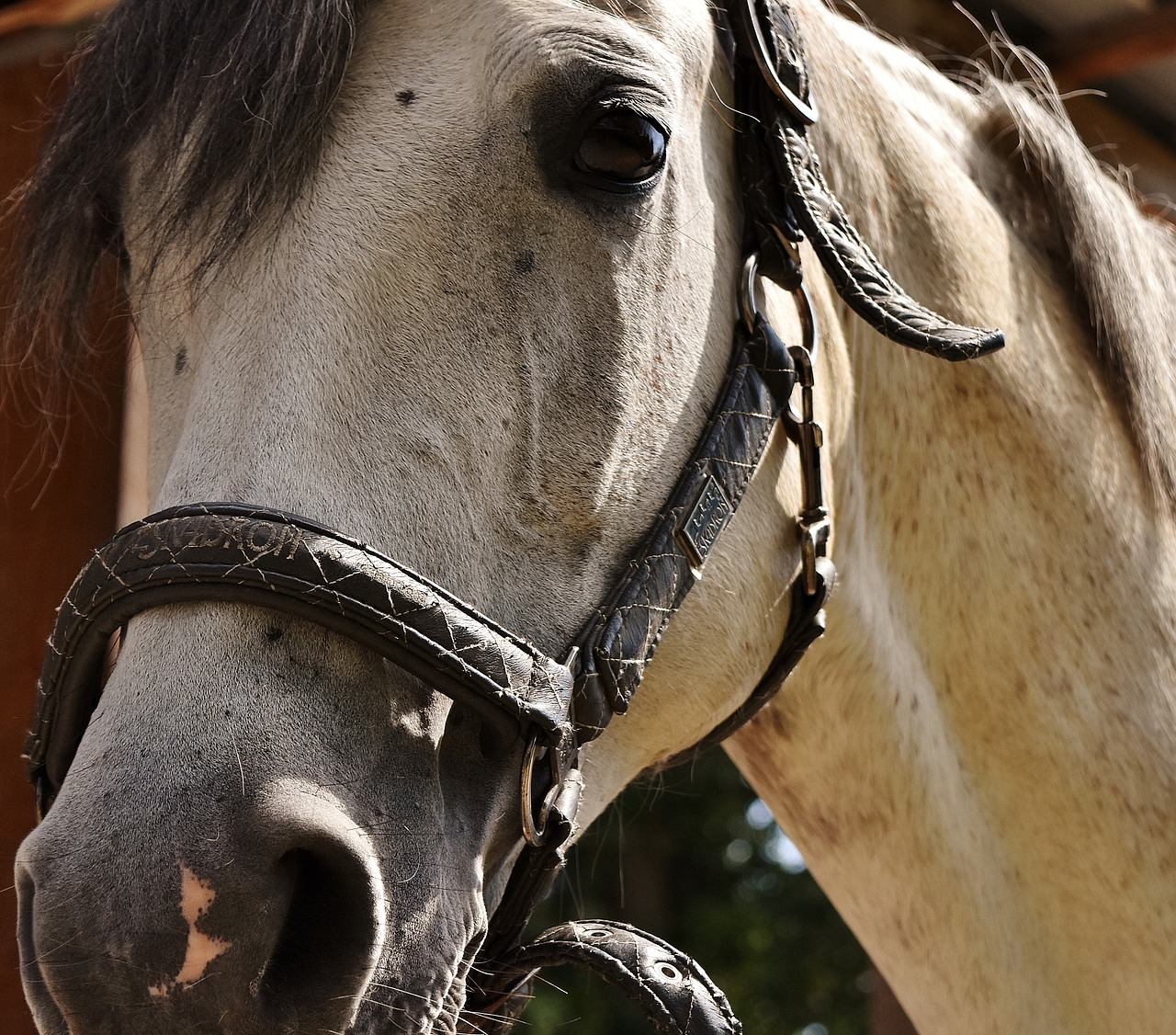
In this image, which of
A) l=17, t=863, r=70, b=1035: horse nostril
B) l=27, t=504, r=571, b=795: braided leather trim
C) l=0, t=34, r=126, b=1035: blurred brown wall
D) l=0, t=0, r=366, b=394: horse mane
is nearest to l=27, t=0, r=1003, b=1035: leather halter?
l=27, t=504, r=571, b=795: braided leather trim

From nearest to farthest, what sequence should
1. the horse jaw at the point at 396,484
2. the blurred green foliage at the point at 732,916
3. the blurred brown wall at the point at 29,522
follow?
1. the horse jaw at the point at 396,484
2. the blurred brown wall at the point at 29,522
3. the blurred green foliage at the point at 732,916

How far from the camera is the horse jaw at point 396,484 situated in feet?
3.46

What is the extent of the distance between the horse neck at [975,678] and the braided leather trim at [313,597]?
2.32ft

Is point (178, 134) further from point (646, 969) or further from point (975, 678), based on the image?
point (975, 678)

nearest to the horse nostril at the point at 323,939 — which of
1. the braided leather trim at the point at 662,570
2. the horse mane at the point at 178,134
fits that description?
the braided leather trim at the point at 662,570

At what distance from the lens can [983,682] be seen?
185 centimetres

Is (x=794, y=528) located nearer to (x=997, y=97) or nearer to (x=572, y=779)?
(x=572, y=779)

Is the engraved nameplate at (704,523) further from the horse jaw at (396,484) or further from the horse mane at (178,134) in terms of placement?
the horse mane at (178,134)

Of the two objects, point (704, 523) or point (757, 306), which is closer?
point (704, 523)

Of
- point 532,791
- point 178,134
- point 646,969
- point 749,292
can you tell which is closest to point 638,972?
point 646,969

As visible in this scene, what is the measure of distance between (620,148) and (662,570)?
0.48 m

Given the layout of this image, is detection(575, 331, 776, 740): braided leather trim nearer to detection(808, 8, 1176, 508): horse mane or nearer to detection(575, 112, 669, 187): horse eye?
detection(575, 112, 669, 187): horse eye

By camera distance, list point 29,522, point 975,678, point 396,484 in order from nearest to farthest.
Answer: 1. point 396,484
2. point 975,678
3. point 29,522

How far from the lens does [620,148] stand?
1.39m
